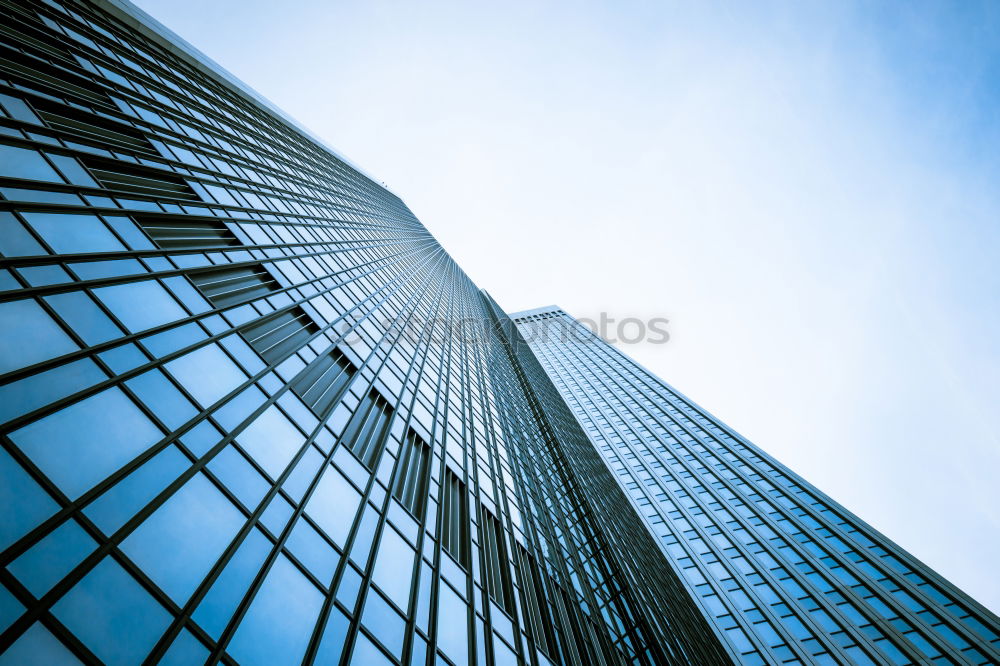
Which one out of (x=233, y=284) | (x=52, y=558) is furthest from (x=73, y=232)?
(x=52, y=558)

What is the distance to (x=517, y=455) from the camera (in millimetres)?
29781

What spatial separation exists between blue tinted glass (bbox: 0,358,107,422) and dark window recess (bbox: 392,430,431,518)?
807 centimetres

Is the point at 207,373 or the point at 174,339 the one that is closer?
the point at 174,339

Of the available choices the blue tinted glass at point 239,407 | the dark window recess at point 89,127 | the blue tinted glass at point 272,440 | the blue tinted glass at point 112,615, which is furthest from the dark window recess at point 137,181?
the blue tinted glass at point 112,615

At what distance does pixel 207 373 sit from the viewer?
10461 millimetres

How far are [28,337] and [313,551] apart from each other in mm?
5729

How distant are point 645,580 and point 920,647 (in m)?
21.7

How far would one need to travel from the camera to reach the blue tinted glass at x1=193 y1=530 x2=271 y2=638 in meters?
6.77

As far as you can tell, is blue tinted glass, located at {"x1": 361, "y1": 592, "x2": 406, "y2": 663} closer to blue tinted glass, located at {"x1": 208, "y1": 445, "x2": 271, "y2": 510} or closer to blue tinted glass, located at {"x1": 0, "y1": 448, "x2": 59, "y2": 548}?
blue tinted glass, located at {"x1": 208, "y1": 445, "x2": 271, "y2": 510}

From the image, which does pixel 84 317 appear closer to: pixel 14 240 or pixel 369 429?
pixel 14 240

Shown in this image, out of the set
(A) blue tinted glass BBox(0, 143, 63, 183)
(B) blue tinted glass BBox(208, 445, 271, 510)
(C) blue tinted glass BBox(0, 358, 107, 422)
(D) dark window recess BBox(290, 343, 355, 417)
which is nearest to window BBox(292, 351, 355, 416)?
(D) dark window recess BBox(290, 343, 355, 417)

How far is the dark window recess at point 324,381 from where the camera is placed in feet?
46.4

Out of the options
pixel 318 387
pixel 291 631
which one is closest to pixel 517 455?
pixel 318 387

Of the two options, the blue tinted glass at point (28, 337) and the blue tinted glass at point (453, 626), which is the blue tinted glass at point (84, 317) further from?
the blue tinted glass at point (453, 626)
